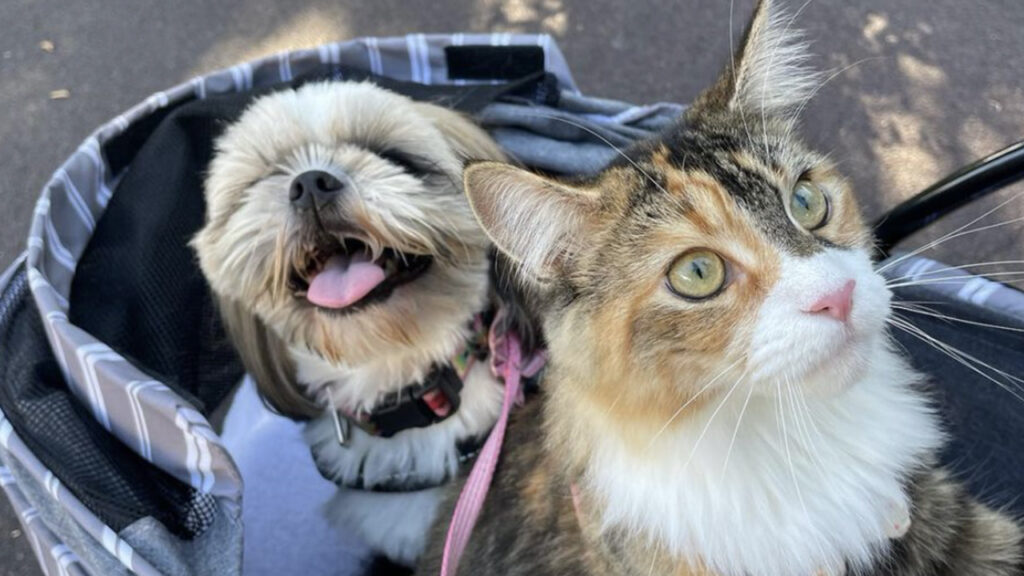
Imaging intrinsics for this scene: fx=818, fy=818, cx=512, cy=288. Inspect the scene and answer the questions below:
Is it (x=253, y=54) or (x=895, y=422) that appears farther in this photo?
(x=253, y=54)

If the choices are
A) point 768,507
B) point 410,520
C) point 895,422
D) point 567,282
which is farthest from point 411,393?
point 895,422

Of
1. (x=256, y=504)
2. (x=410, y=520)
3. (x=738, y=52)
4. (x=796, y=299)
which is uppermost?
(x=738, y=52)

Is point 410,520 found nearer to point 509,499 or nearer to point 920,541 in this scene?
point 509,499

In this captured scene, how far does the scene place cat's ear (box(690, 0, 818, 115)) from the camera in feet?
3.98

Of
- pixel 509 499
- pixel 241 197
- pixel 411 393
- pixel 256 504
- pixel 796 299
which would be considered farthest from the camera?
pixel 256 504

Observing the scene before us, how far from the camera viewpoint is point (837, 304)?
941mm

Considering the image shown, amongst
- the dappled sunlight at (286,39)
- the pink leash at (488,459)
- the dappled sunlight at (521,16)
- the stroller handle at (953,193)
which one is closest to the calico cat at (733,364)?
the pink leash at (488,459)

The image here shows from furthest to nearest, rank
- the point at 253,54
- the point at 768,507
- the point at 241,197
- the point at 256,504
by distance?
the point at 253,54, the point at 256,504, the point at 241,197, the point at 768,507

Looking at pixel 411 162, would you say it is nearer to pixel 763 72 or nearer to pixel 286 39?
pixel 763 72

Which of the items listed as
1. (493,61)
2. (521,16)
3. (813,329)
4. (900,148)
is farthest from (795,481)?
(521,16)

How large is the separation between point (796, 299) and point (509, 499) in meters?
0.70

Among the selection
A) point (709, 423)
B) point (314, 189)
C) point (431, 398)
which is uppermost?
point (314, 189)

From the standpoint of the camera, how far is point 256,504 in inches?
81.0

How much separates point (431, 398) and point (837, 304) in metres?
0.95
